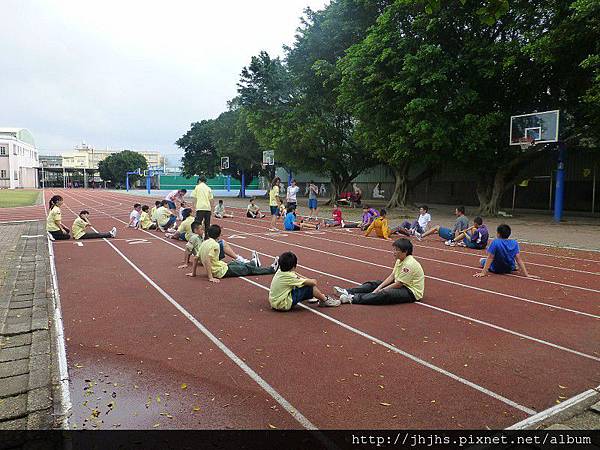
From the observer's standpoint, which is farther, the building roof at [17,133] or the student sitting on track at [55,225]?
the building roof at [17,133]

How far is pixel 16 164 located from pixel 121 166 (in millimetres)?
17373

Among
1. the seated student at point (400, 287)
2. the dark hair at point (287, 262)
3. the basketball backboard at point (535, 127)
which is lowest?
the seated student at point (400, 287)

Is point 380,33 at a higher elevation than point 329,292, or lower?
higher

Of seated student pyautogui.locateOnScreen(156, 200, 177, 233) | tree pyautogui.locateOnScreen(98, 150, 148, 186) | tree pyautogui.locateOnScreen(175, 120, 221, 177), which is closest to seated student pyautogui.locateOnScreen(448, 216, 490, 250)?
seated student pyautogui.locateOnScreen(156, 200, 177, 233)

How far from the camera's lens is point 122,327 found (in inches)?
210

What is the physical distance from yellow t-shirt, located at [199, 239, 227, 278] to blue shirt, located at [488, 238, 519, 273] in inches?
192

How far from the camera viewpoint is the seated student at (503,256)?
8.32 meters

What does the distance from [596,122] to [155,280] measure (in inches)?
644

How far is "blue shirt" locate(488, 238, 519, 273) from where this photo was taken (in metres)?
8.41

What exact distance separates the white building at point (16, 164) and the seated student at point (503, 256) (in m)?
86.0

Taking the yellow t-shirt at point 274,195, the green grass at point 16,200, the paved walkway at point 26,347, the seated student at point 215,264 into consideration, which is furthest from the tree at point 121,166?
the seated student at point 215,264

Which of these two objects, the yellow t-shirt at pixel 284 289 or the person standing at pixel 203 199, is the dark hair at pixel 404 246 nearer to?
the yellow t-shirt at pixel 284 289

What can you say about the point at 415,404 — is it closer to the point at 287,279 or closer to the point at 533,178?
the point at 287,279

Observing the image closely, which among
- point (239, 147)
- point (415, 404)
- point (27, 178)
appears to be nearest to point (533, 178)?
point (239, 147)
